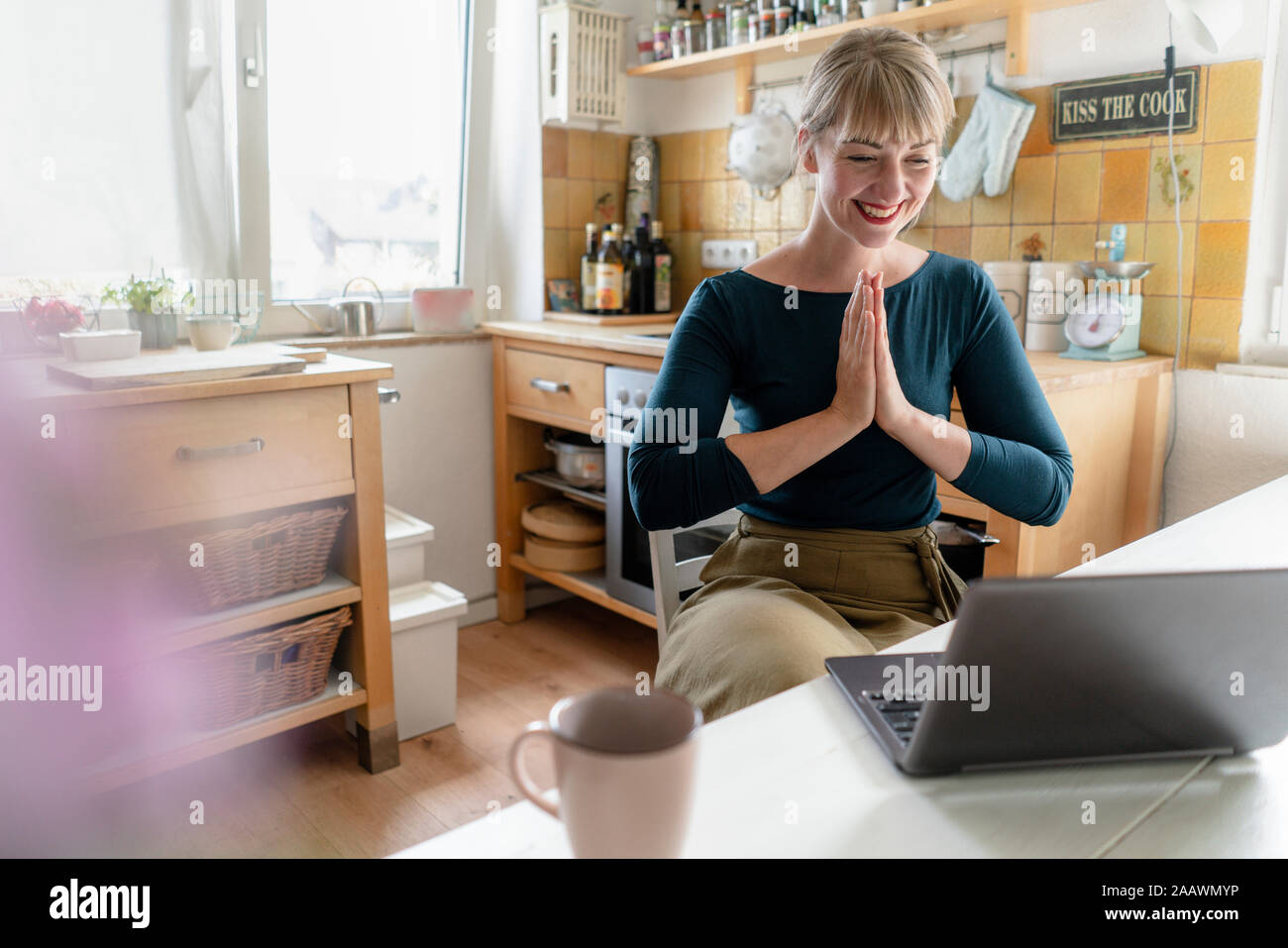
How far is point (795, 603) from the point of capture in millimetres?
1132

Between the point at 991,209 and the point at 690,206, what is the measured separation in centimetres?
104

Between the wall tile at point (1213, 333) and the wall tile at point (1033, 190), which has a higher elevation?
the wall tile at point (1033, 190)

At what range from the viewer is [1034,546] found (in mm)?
1725

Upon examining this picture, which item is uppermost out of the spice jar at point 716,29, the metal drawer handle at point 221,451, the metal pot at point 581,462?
the spice jar at point 716,29

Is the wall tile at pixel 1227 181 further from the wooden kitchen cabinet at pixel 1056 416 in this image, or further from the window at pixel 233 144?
the window at pixel 233 144

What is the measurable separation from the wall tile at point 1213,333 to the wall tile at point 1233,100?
0.32 metres

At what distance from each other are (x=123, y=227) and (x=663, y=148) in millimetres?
1586

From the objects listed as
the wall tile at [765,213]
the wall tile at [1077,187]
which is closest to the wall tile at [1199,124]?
the wall tile at [1077,187]

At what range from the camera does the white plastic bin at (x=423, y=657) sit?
218 cm

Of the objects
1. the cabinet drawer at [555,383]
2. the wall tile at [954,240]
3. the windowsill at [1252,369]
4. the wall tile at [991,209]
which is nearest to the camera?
the windowsill at [1252,369]

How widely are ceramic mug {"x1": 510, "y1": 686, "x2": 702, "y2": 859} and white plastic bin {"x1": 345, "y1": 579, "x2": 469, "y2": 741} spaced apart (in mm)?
1717

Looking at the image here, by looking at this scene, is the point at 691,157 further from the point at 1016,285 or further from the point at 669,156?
the point at 1016,285

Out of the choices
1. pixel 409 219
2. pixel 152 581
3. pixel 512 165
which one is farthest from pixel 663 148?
pixel 152 581

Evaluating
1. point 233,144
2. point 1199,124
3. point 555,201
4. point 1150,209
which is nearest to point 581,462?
point 555,201
